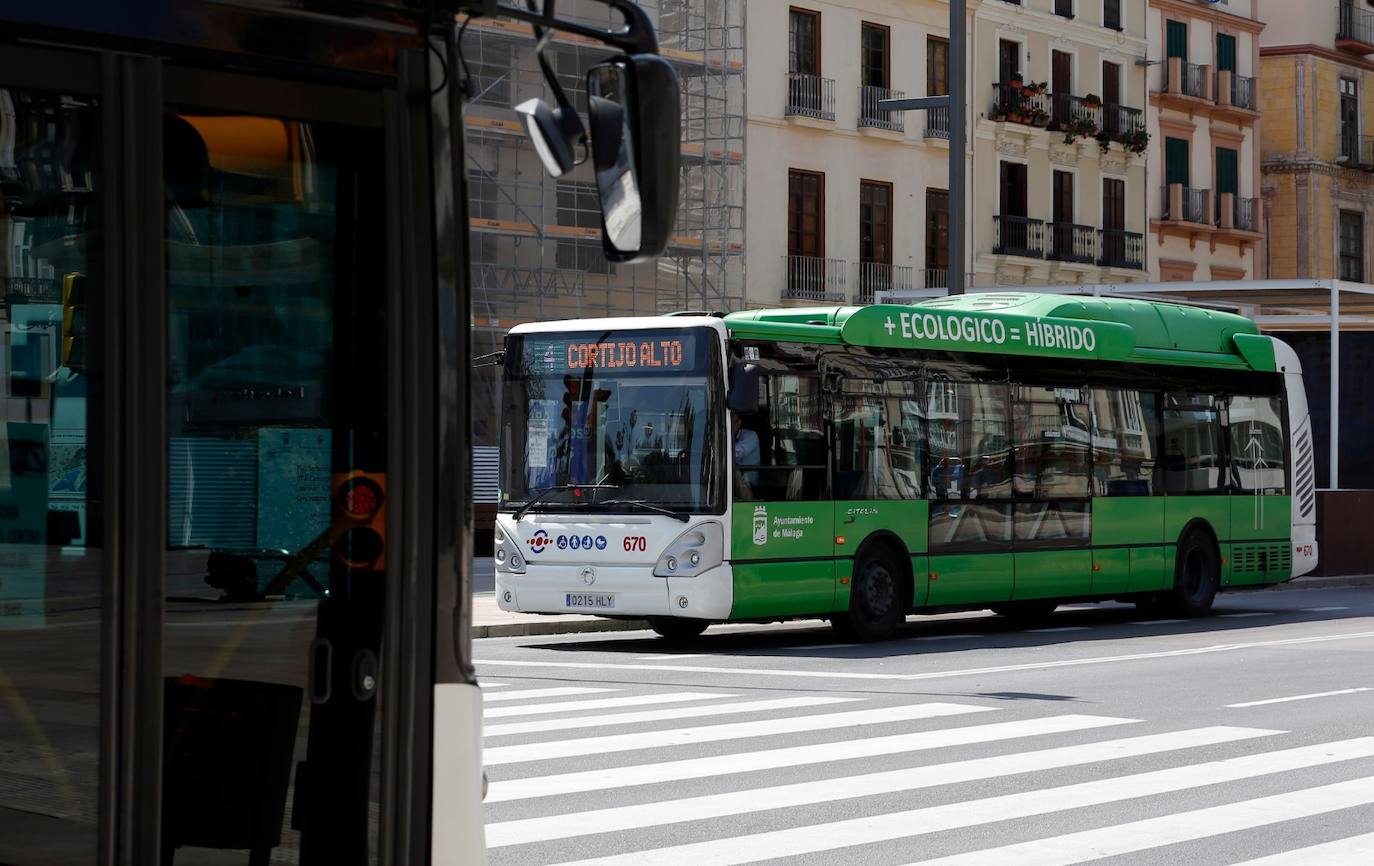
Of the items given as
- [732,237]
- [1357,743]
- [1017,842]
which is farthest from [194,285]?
[732,237]

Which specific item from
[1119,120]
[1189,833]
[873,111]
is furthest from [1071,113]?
[1189,833]

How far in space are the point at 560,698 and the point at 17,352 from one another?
997cm

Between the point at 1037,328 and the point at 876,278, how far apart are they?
2380 cm

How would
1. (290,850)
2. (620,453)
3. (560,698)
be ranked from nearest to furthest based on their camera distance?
(290,850) → (560,698) → (620,453)

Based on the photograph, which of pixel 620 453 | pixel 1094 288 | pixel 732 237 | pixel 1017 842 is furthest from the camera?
pixel 732 237

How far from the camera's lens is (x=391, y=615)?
13.1 ft

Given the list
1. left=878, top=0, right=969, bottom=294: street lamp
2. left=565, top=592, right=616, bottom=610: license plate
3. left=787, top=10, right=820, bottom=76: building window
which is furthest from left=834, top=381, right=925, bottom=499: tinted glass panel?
left=787, top=10, right=820, bottom=76: building window

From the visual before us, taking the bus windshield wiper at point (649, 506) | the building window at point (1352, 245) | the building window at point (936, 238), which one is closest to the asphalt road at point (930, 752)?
the bus windshield wiper at point (649, 506)

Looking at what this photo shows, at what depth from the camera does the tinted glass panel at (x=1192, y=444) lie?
71.3ft

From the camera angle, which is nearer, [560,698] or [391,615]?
[391,615]

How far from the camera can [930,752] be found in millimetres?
10945

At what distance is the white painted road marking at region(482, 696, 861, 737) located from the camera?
11.7m

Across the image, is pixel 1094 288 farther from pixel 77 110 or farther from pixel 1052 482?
pixel 77 110

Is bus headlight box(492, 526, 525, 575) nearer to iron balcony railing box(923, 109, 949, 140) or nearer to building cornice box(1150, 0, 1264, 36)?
iron balcony railing box(923, 109, 949, 140)
